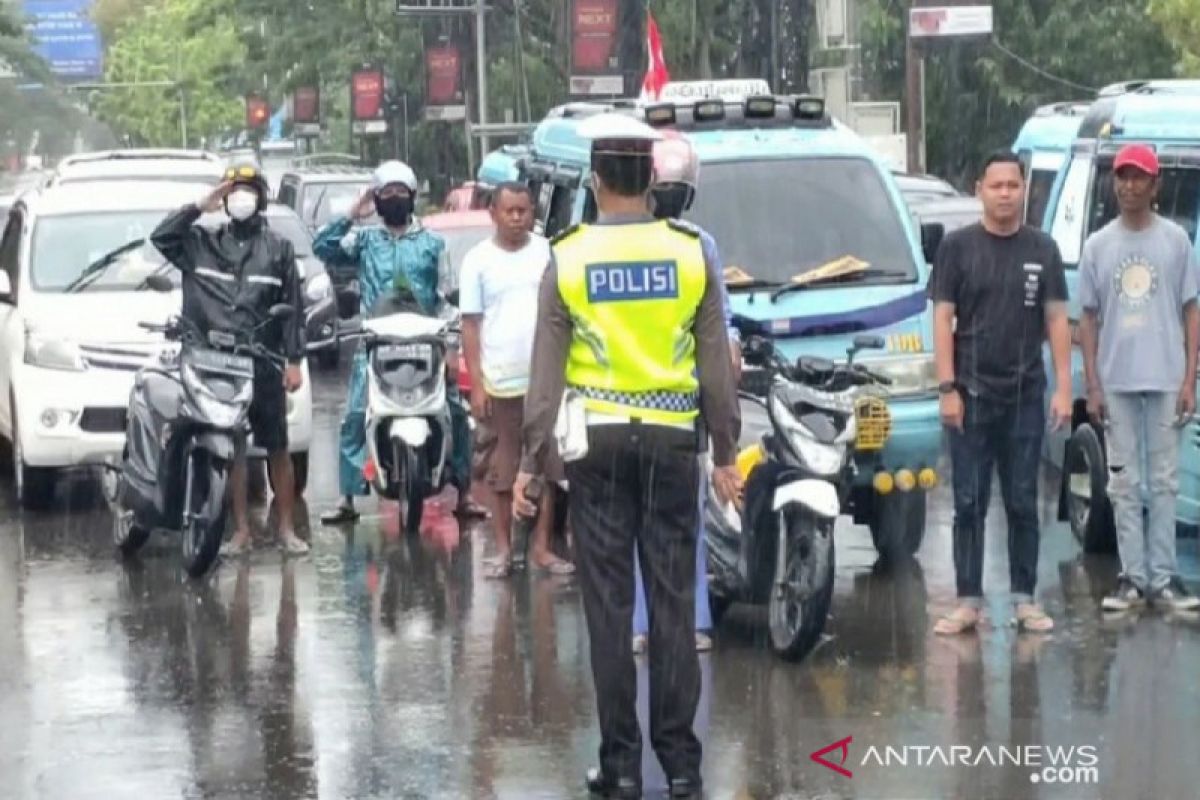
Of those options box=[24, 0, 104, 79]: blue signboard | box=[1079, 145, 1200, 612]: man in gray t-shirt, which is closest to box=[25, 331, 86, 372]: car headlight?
box=[1079, 145, 1200, 612]: man in gray t-shirt

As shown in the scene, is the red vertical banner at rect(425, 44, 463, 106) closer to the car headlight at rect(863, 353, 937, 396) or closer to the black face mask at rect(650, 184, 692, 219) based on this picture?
the car headlight at rect(863, 353, 937, 396)

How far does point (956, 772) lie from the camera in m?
7.48

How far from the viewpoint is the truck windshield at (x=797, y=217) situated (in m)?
11.5

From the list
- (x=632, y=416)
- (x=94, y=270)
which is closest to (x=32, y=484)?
(x=94, y=270)

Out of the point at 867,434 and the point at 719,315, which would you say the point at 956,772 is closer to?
the point at 719,315

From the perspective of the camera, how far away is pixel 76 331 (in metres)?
13.1

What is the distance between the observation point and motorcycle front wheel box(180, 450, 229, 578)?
A: 426 inches

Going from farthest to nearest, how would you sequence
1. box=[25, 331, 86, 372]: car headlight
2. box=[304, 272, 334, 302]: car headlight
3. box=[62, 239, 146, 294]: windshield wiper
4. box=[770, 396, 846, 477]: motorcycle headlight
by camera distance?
box=[304, 272, 334, 302]: car headlight
box=[62, 239, 146, 294]: windshield wiper
box=[25, 331, 86, 372]: car headlight
box=[770, 396, 846, 477]: motorcycle headlight

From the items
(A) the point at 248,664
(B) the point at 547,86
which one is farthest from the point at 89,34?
(A) the point at 248,664

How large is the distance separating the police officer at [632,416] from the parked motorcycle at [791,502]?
1.71 meters

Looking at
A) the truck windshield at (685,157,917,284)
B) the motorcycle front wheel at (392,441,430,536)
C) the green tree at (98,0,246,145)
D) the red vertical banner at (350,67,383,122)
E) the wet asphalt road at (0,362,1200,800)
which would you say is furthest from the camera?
the green tree at (98,0,246,145)

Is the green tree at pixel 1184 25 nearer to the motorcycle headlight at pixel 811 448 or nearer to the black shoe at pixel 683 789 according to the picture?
the motorcycle headlight at pixel 811 448

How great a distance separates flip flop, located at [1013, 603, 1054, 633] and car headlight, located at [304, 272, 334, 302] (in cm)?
711

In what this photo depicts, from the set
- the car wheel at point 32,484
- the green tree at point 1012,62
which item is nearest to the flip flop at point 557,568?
the car wheel at point 32,484
